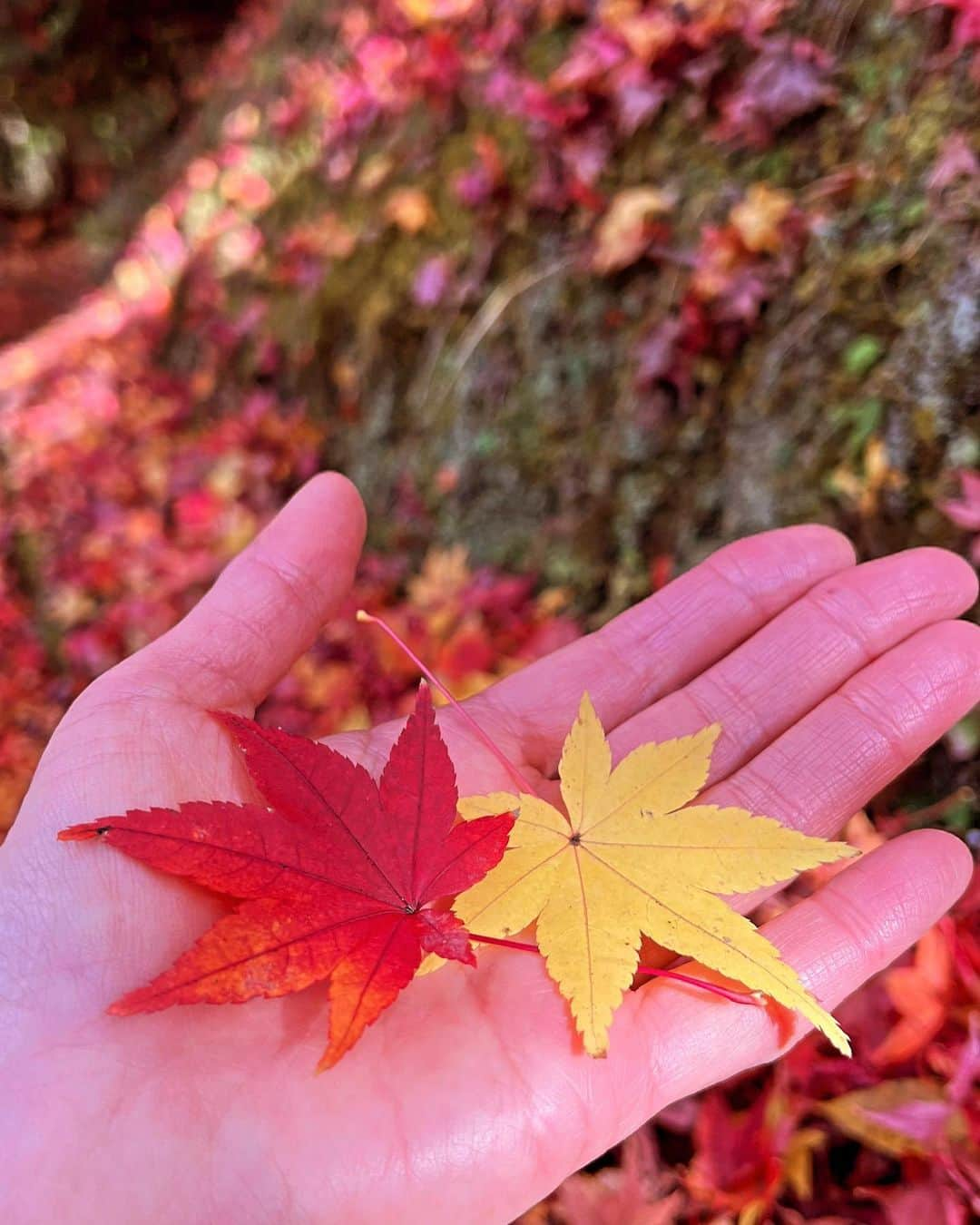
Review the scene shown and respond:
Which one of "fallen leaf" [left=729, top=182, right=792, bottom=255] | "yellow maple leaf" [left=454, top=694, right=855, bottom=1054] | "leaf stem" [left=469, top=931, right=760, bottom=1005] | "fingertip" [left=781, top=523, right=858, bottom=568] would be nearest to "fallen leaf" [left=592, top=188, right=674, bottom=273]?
"fallen leaf" [left=729, top=182, right=792, bottom=255]

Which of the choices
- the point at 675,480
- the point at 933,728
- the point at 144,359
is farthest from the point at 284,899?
the point at 144,359

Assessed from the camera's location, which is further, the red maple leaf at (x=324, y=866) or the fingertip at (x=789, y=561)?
the fingertip at (x=789, y=561)

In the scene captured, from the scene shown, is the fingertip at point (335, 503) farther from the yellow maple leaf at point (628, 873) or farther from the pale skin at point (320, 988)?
the yellow maple leaf at point (628, 873)

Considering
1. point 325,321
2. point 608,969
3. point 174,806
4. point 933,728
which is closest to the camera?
point 608,969

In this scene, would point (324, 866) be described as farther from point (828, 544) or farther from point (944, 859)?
point (828, 544)

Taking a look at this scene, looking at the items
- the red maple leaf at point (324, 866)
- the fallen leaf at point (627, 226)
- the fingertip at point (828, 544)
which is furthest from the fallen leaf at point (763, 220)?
the red maple leaf at point (324, 866)

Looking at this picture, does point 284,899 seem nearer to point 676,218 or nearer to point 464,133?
point 676,218
